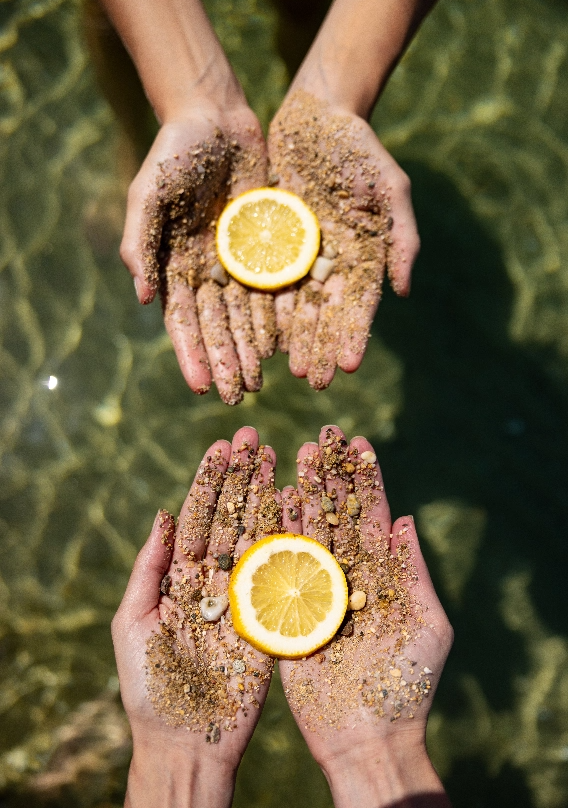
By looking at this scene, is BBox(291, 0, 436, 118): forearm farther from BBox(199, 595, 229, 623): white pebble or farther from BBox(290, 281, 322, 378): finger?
BBox(199, 595, 229, 623): white pebble

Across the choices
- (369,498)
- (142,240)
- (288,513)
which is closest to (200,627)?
(288,513)

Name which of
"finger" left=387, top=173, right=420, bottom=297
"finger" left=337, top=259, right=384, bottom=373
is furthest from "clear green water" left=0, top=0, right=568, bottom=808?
"finger" left=387, top=173, right=420, bottom=297

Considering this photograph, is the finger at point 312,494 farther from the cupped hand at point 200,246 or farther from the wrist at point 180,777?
the wrist at point 180,777

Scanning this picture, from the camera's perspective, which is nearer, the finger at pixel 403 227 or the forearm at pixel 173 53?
the finger at pixel 403 227

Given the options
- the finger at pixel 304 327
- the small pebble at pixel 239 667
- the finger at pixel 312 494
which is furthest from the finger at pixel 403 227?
the small pebble at pixel 239 667

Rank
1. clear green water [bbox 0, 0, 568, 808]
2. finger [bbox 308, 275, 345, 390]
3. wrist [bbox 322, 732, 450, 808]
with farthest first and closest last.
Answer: clear green water [bbox 0, 0, 568, 808], finger [bbox 308, 275, 345, 390], wrist [bbox 322, 732, 450, 808]

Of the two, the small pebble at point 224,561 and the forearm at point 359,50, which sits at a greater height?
the forearm at point 359,50
